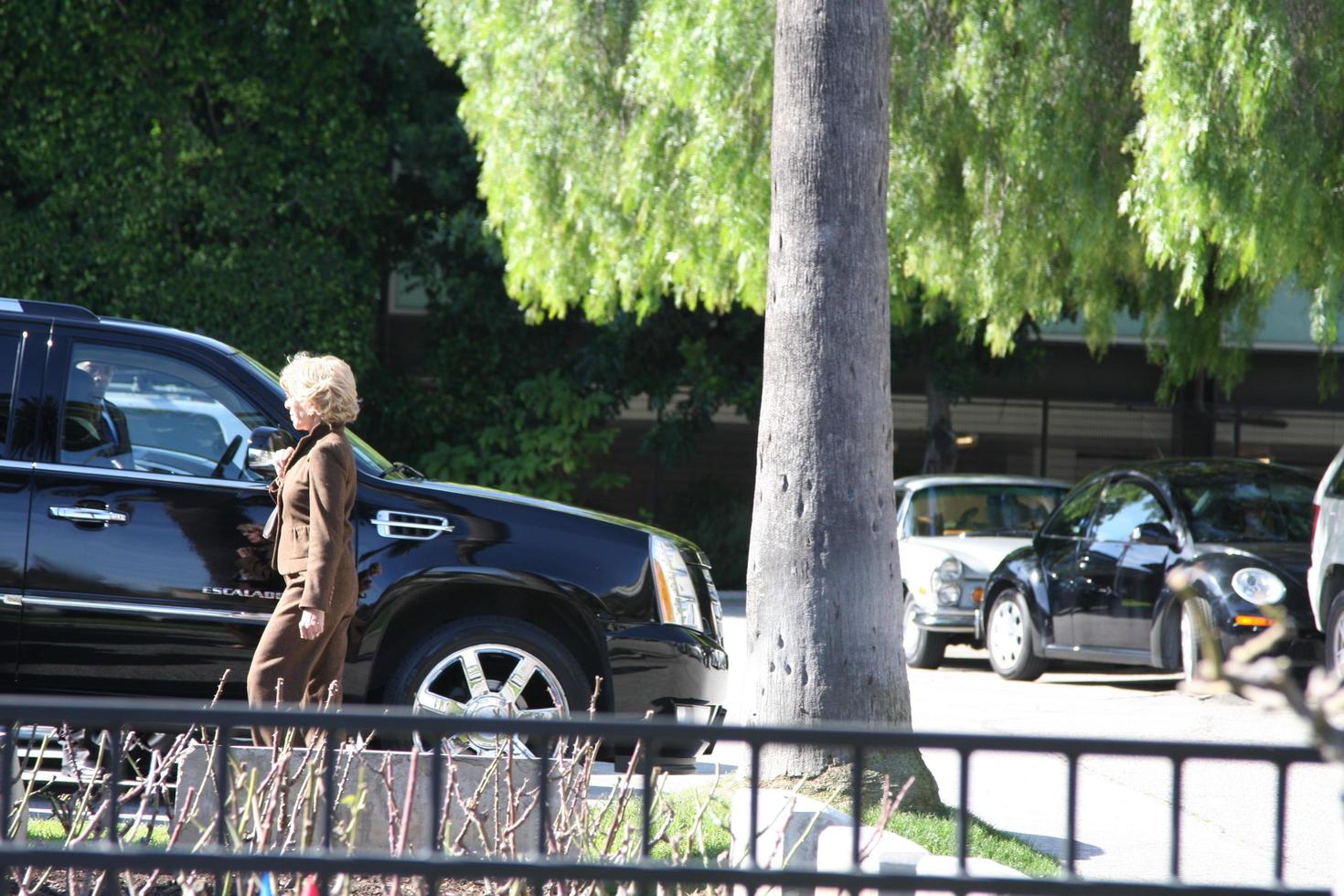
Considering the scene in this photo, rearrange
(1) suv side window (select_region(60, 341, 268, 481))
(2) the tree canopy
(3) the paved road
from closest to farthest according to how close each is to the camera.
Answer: (3) the paved road < (1) suv side window (select_region(60, 341, 268, 481)) < (2) the tree canopy

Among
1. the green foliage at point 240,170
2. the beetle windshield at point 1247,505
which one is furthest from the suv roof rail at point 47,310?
the green foliage at point 240,170

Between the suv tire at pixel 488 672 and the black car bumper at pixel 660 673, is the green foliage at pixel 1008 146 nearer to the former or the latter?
the black car bumper at pixel 660 673

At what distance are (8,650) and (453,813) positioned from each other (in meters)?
2.18

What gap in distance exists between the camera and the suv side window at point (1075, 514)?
11.6 metres

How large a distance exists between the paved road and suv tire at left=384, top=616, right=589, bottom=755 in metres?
0.75

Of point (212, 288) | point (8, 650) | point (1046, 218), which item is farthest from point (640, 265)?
point (8, 650)

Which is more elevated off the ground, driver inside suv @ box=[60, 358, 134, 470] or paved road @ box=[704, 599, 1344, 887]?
driver inside suv @ box=[60, 358, 134, 470]

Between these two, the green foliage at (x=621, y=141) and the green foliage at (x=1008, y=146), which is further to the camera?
the green foliage at (x=621, y=141)

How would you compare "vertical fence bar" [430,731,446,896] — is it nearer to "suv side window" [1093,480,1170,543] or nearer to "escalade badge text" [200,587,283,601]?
"escalade badge text" [200,587,283,601]

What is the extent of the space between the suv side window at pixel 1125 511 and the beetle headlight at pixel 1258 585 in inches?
40.5

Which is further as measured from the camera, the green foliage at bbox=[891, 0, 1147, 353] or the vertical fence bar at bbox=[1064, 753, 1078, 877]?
the green foliage at bbox=[891, 0, 1147, 353]

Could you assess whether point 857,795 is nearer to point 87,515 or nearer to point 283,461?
point 283,461

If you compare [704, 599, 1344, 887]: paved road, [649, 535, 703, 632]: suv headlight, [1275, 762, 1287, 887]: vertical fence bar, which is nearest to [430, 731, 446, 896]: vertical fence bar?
[1275, 762, 1287, 887]: vertical fence bar

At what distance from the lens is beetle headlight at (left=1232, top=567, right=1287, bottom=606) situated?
995cm
